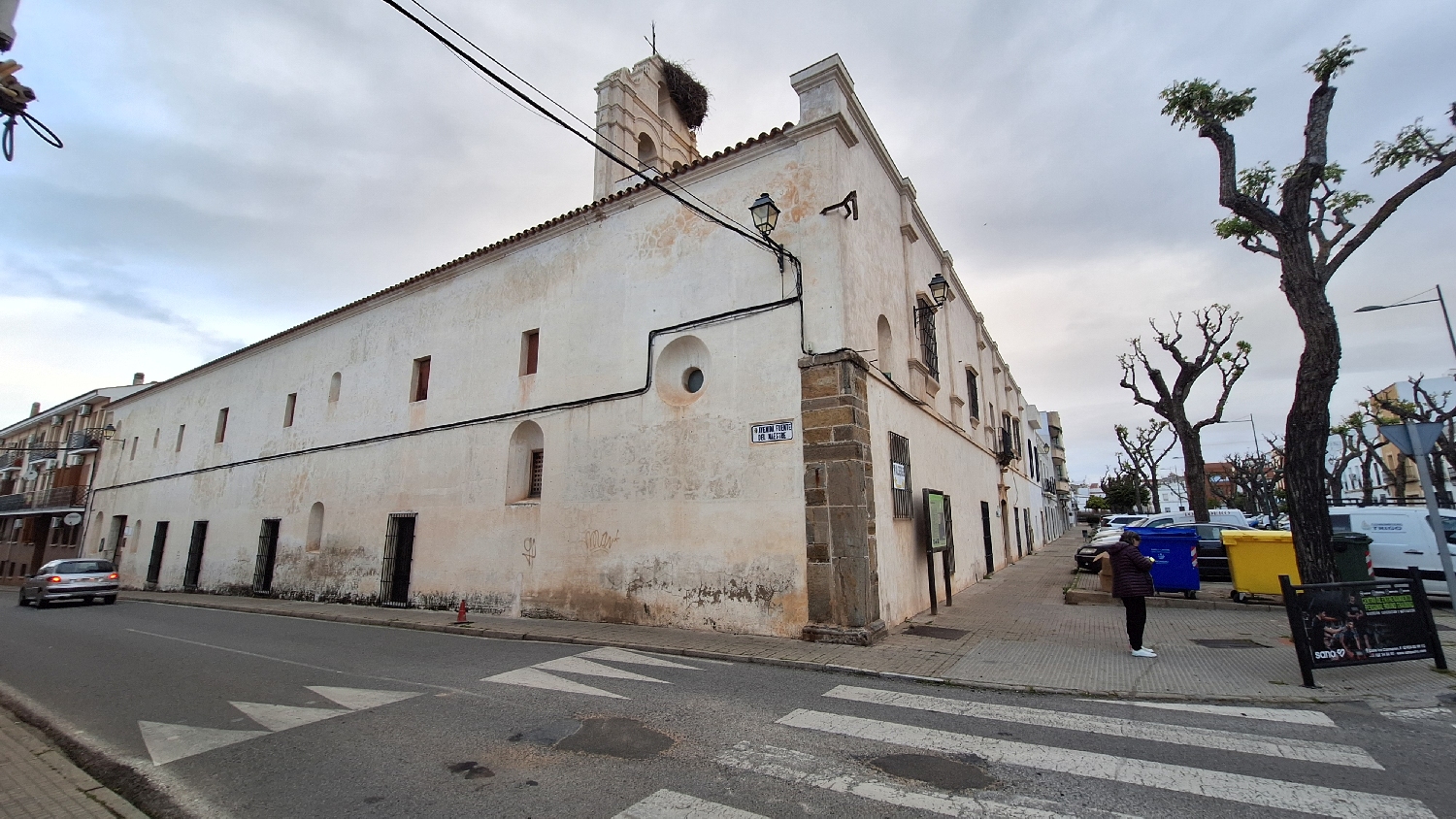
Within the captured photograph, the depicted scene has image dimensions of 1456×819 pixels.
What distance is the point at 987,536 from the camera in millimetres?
17797

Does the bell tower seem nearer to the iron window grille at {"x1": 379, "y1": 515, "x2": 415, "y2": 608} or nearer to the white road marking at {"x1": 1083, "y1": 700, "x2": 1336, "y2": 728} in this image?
the iron window grille at {"x1": 379, "y1": 515, "x2": 415, "y2": 608}

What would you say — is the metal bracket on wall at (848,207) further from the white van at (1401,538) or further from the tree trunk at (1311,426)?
the white van at (1401,538)

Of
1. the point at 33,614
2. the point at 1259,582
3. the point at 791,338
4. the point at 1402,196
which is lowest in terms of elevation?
the point at 33,614

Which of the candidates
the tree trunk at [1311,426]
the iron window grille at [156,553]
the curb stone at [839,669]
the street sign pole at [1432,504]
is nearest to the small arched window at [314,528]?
the curb stone at [839,669]

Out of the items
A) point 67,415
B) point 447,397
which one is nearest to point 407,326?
point 447,397

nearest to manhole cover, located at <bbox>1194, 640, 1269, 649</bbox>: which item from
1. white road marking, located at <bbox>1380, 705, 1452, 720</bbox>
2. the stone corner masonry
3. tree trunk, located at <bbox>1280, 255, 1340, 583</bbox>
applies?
tree trunk, located at <bbox>1280, 255, 1340, 583</bbox>

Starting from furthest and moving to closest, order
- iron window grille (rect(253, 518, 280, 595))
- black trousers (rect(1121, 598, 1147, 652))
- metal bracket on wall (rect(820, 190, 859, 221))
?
iron window grille (rect(253, 518, 280, 595)) → metal bracket on wall (rect(820, 190, 859, 221)) → black trousers (rect(1121, 598, 1147, 652))

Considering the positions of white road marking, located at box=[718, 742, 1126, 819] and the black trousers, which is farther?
the black trousers

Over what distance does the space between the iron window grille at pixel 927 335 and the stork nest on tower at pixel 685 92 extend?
33.7 ft

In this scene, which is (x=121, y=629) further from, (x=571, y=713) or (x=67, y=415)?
(x=67, y=415)

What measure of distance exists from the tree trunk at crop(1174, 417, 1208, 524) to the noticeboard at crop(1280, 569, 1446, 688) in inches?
517

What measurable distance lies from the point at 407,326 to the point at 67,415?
105ft

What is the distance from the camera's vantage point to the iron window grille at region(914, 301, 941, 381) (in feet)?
43.6

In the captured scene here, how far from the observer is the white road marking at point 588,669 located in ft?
21.9
